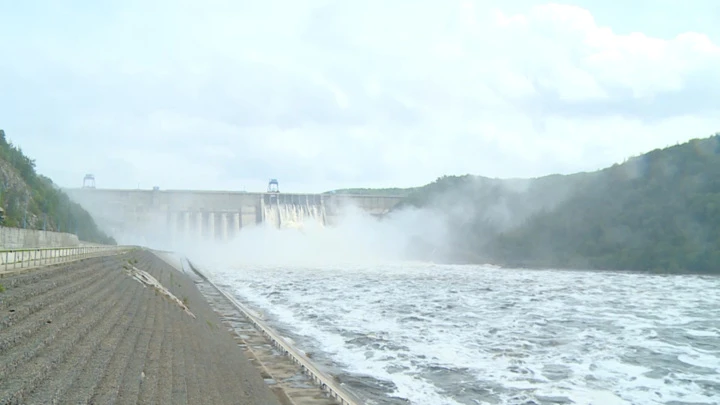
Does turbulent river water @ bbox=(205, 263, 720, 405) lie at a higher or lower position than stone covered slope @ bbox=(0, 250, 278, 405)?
lower

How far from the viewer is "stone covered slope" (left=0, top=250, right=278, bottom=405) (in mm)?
9055

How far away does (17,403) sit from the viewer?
25.7ft

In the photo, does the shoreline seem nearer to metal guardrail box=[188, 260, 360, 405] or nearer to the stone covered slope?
metal guardrail box=[188, 260, 360, 405]

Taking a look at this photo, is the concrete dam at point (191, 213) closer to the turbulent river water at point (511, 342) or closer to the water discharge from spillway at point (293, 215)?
the water discharge from spillway at point (293, 215)

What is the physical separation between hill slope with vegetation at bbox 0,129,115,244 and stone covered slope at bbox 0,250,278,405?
3209cm

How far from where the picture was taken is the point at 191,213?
11788 cm

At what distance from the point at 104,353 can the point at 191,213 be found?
109543 mm

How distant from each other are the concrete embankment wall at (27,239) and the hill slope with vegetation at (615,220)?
178 feet

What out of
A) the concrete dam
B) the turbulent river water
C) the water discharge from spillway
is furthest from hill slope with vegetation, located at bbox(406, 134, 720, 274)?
the concrete dam

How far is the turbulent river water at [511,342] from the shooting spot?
1569cm

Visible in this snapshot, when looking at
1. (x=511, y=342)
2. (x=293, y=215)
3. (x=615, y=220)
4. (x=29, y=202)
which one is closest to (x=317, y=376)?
(x=511, y=342)

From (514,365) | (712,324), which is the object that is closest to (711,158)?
(712,324)

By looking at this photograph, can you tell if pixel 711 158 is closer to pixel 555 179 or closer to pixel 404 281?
pixel 555 179

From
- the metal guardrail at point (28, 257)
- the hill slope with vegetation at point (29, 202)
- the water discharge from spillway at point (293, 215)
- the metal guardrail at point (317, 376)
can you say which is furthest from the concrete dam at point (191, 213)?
the metal guardrail at point (317, 376)
